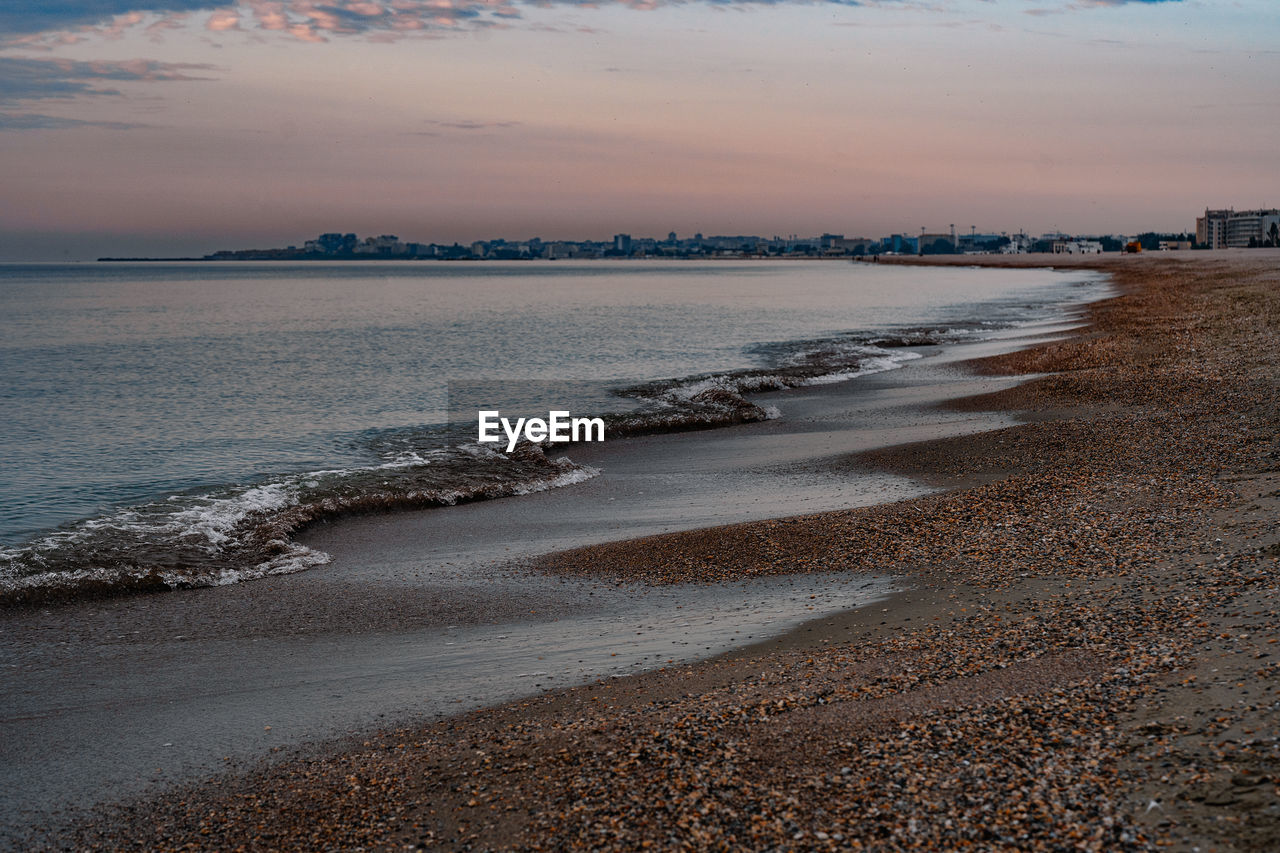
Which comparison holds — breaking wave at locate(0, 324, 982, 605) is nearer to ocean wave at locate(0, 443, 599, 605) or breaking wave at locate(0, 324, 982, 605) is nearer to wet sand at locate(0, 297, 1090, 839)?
ocean wave at locate(0, 443, 599, 605)

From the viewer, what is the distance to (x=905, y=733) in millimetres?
4648

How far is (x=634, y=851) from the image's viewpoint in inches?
155

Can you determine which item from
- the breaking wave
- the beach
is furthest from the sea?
the beach

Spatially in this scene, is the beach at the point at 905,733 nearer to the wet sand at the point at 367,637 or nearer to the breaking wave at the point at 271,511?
the wet sand at the point at 367,637

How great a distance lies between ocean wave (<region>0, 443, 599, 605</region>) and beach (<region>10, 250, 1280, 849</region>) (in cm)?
265

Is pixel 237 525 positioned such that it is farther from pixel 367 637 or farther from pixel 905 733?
pixel 905 733

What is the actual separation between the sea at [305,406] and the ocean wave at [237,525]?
1.4 inches

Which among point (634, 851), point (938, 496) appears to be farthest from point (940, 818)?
point (938, 496)

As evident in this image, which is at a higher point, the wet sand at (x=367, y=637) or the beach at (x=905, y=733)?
the beach at (x=905, y=733)

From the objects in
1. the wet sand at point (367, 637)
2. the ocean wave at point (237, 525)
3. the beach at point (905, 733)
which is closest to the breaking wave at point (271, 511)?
the ocean wave at point (237, 525)

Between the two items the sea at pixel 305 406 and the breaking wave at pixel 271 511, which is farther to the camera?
the sea at pixel 305 406

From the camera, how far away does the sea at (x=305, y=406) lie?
10.9 metres

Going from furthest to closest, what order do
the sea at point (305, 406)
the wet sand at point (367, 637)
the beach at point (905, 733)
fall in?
the sea at point (305, 406) < the wet sand at point (367, 637) < the beach at point (905, 733)

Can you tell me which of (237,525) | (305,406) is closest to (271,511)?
(237,525)
